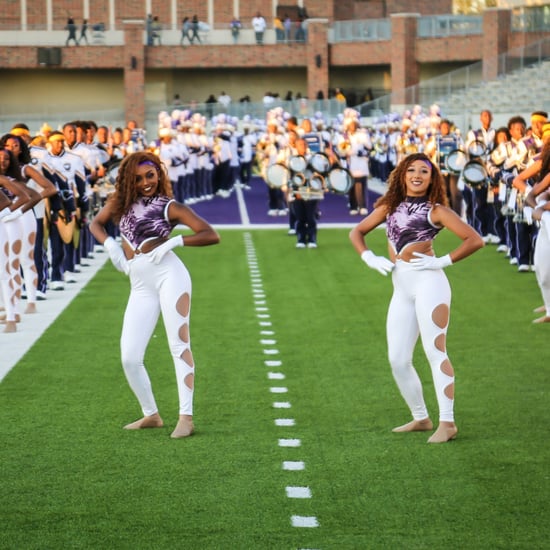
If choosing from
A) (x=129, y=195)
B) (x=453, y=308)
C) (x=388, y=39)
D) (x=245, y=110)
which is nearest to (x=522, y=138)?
(x=453, y=308)

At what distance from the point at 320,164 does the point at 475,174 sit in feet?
8.00

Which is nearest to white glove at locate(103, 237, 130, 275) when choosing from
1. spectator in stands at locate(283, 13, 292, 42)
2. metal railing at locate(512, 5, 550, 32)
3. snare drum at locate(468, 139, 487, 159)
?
snare drum at locate(468, 139, 487, 159)


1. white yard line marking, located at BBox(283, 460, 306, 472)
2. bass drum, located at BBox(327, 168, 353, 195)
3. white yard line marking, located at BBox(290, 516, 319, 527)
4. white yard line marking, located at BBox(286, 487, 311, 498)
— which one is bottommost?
white yard line marking, located at BBox(283, 460, 306, 472)

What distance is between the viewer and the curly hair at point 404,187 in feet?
27.8

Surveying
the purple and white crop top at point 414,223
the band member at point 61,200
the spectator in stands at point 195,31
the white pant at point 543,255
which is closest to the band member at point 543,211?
the white pant at point 543,255

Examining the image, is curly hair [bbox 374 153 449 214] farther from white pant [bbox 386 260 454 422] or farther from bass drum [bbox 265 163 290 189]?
bass drum [bbox 265 163 290 189]

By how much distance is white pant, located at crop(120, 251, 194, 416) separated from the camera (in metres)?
8.52

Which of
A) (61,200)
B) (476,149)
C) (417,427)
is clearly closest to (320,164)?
(476,149)

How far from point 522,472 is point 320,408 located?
2142 mm

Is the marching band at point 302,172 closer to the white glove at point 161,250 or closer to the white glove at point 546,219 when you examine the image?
the white glove at point 546,219

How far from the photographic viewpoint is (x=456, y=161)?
23062 millimetres

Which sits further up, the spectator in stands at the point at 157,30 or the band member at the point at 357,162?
the spectator in stands at the point at 157,30

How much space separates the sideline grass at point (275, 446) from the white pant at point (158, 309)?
433 mm

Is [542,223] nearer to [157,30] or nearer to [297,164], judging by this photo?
[297,164]
